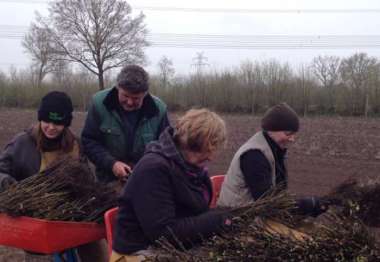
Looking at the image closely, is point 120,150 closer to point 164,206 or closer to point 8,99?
point 164,206

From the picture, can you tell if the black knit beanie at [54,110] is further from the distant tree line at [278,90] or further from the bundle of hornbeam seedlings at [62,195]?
the distant tree line at [278,90]

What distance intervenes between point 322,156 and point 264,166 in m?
7.61

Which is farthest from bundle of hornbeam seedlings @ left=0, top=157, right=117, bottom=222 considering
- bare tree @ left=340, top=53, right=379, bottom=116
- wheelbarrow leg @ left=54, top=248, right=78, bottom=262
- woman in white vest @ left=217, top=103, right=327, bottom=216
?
bare tree @ left=340, top=53, right=379, bottom=116

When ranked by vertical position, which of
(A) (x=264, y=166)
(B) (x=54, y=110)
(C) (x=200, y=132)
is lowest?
(A) (x=264, y=166)

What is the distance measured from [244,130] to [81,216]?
1238 cm

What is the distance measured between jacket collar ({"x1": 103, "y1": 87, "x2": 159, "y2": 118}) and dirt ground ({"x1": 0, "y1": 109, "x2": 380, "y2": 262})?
73.8 inches

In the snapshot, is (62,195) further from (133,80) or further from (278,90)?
(278,90)

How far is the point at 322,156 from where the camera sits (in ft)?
33.4

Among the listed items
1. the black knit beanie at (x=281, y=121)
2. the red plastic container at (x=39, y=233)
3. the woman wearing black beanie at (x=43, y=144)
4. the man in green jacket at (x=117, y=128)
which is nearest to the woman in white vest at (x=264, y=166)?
the black knit beanie at (x=281, y=121)

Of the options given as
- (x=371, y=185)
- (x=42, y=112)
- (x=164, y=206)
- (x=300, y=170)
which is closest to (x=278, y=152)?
(x=371, y=185)

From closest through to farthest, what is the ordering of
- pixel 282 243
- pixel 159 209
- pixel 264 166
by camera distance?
pixel 282 243, pixel 159 209, pixel 264 166

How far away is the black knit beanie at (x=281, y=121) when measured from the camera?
10.3 ft

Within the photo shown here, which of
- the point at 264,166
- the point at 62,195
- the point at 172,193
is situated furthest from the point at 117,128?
the point at 172,193

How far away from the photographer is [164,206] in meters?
2.11
